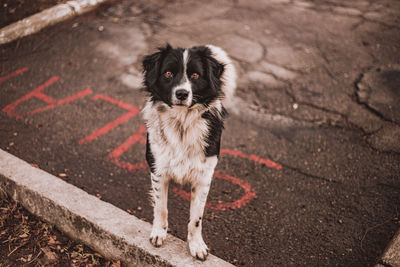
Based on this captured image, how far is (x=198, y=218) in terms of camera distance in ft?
7.96

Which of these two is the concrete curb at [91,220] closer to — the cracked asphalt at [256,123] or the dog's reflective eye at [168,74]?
the cracked asphalt at [256,123]

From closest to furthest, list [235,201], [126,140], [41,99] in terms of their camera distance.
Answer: [235,201] → [126,140] → [41,99]

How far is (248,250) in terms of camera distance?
2627mm

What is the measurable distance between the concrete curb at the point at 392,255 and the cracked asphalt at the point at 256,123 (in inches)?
8.6

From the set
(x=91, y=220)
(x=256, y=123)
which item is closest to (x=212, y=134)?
(x=91, y=220)

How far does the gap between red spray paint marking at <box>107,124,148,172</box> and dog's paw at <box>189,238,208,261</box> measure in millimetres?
1225

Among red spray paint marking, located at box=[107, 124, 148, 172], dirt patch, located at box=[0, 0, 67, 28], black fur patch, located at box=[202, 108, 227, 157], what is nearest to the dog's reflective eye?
black fur patch, located at box=[202, 108, 227, 157]

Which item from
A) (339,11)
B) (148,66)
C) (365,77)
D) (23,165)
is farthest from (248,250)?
(339,11)

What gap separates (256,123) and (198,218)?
190 cm

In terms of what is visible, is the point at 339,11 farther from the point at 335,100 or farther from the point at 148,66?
the point at 148,66

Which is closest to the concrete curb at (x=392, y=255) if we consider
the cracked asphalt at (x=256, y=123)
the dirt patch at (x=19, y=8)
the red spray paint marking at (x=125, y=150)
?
the cracked asphalt at (x=256, y=123)

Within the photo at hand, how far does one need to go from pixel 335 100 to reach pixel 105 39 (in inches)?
149

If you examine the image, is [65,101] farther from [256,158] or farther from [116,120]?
[256,158]

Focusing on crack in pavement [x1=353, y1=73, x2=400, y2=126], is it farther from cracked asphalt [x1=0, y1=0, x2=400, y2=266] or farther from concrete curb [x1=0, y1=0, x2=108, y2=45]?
concrete curb [x1=0, y1=0, x2=108, y2=45]
